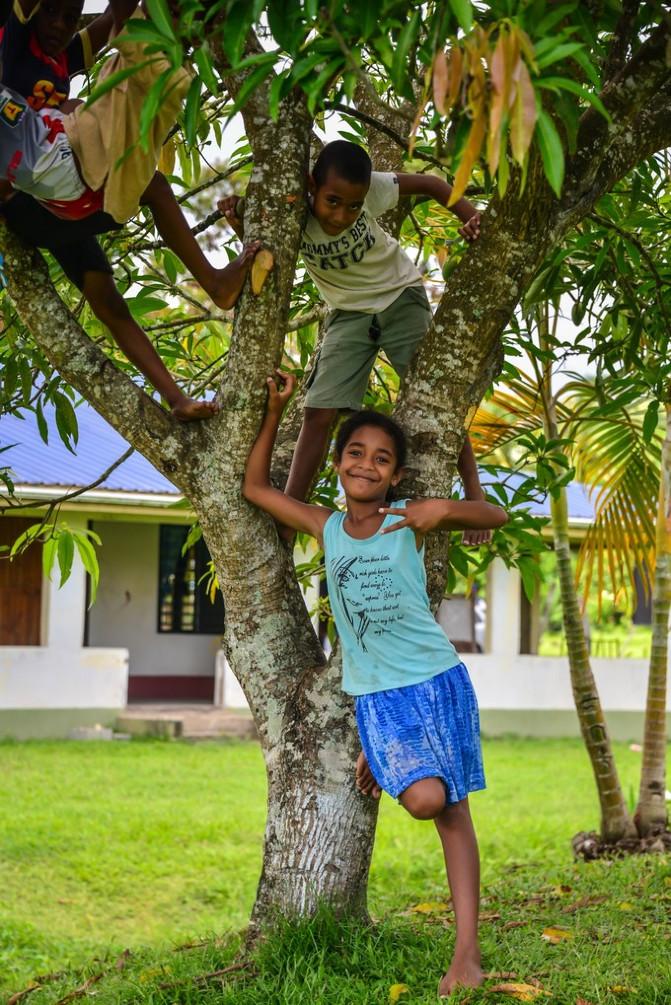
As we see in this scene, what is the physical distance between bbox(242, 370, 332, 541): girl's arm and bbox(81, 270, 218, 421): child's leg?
0.16 metres

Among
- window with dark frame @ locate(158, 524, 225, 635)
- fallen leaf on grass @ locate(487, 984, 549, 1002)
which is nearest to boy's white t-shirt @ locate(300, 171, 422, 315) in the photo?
fallen leaf on grass @ locate(487, 984, 549, 1002)

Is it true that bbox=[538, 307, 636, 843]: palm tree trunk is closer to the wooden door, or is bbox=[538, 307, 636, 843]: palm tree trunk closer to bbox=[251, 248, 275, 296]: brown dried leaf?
bbox=[251, 248, 275, 296]: brown dried leaf

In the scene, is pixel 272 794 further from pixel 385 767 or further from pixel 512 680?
pixel 512 680

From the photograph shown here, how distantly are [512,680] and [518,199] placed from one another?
11.8 metres

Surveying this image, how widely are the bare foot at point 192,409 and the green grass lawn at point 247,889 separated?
1.41 metres

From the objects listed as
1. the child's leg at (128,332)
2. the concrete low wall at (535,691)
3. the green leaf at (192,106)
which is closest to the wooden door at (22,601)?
the concrete low wall at (535,691)

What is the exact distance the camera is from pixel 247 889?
7113 millimetres

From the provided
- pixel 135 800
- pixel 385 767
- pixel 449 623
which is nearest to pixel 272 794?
pixel 385 767

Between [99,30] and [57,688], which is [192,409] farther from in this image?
[57,688]

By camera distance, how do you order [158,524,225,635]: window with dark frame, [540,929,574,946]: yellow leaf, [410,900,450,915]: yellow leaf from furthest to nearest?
[158,524,225,635]: window with dark frame, [410,900,450,915]: yellow leaf, [540,929,574,946]: yellow leaf

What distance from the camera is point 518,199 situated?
9.62 feet

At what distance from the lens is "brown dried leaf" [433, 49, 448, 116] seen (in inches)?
69.2

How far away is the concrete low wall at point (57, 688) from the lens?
12406mm

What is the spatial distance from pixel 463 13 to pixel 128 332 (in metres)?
1.61
